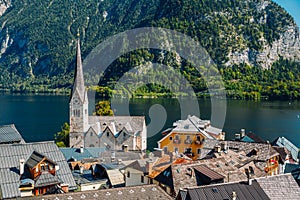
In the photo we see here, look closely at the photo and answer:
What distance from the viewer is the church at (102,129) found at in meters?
71.1

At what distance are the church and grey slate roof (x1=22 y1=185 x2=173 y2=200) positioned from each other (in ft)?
126

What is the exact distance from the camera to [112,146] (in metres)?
71.1

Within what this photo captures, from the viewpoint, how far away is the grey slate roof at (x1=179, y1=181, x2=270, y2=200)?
31578 millimetres

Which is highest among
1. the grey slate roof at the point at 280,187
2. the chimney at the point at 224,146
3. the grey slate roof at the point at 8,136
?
the grey slate roof at the point at 8,136

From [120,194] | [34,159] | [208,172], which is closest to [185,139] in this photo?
[208,172]

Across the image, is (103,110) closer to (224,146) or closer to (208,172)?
(224,146)

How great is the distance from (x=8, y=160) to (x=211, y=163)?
721 inches

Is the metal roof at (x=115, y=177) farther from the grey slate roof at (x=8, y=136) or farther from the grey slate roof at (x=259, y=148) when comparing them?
the grey slate roof at (x=259, y=148)

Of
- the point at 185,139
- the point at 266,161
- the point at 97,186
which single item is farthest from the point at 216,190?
the point at 185,139

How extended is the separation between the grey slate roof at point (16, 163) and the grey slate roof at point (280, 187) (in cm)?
1539

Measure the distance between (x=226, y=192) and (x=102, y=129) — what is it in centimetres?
4309

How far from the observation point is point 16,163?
3597 cm

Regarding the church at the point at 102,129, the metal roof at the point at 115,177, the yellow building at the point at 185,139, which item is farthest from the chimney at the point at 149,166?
the church at the point at 102,129

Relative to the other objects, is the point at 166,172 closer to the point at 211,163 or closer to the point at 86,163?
the point at 211,163
